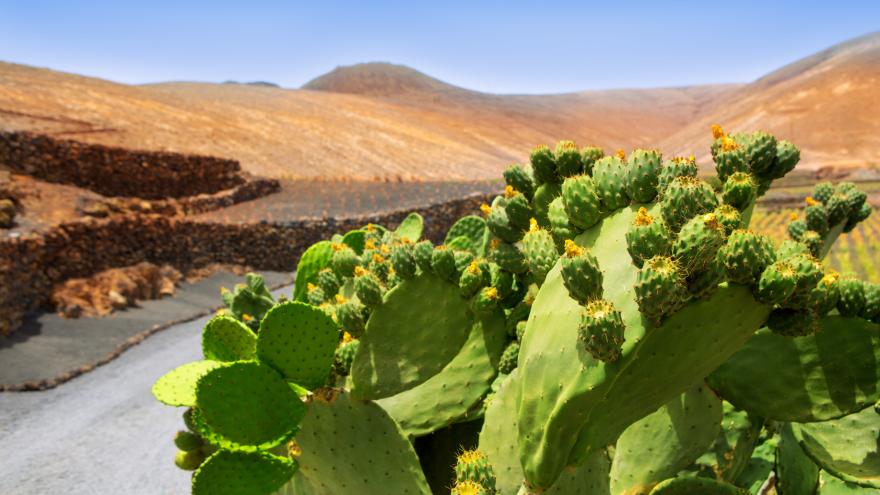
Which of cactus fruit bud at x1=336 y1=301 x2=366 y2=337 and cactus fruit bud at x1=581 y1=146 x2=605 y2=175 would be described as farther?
cactus fruit bud at x1=336 y1=301 x2=366 y2=337

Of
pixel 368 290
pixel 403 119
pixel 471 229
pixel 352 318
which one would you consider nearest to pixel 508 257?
pixel 368 290

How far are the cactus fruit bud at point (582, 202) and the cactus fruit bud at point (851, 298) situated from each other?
765mm

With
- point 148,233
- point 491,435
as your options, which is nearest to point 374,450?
point 491,435

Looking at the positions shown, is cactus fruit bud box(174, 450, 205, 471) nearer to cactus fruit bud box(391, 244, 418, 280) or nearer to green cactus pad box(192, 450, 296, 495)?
green cactus pad box(192, 450, 296, 495)

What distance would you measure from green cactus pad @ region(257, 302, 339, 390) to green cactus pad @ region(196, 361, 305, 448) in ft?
0.19

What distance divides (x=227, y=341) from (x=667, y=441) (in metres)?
1.46

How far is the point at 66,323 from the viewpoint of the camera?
473 inches

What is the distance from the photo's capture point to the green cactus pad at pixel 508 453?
70.4 inches

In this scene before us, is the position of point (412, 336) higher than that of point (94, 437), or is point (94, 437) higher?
point (412, 336)

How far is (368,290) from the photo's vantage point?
2.16 m

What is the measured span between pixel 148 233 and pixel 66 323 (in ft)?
15.3

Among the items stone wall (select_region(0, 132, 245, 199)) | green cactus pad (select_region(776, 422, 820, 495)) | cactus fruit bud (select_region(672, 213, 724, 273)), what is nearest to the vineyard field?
green cactus pad (select_region(776, 422, 820, 495))

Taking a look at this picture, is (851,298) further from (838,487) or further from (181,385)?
(181,385)

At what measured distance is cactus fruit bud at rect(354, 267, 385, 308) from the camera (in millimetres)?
2154
